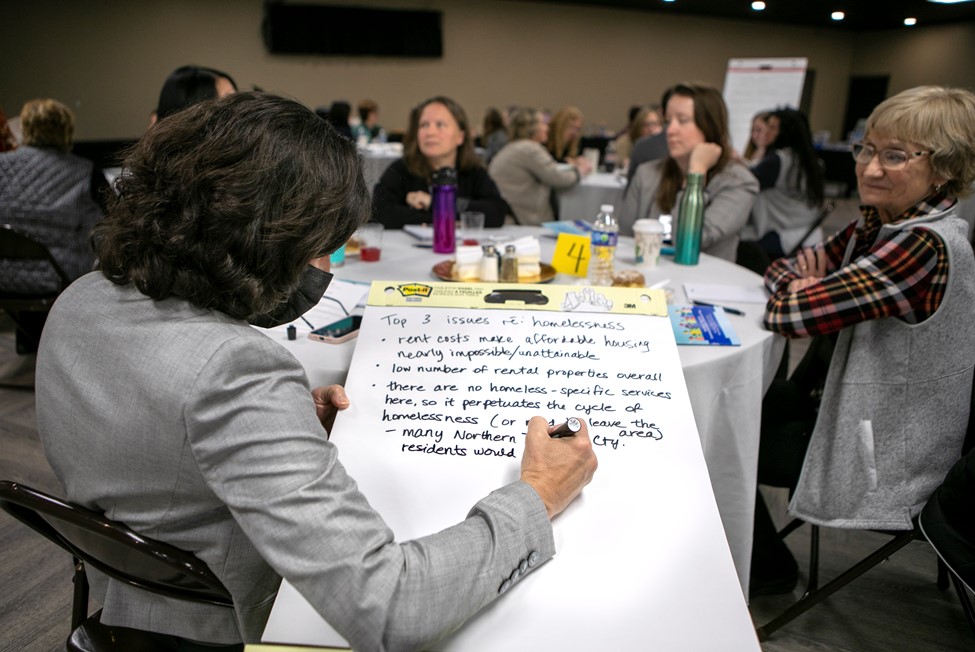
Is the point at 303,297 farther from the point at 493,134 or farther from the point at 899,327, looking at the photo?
the point at 493,134

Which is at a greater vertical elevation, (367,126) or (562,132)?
(367,126)

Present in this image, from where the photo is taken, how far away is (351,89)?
397 inches

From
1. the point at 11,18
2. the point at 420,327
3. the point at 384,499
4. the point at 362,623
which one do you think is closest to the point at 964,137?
the point at 420,327

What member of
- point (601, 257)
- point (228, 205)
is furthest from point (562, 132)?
point (228, 205)

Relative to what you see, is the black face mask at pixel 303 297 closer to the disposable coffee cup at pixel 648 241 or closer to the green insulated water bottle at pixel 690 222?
the disposable coffee cup at pixel 648 241

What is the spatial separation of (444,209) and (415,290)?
958 millimetres

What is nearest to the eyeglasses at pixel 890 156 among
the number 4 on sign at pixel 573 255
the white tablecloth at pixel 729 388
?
the white tablecloth at pixel 729 388

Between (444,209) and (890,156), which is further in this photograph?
(444,209)

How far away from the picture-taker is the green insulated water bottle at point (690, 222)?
2.08 metres

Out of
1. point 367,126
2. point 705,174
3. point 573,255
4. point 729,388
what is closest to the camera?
point 729,388

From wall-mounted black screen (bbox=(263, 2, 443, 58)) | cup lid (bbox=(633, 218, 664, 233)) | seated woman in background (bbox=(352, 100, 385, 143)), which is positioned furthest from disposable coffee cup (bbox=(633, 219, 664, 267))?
wall-mounted black screen (bbox=(263, 2, 443, 58))

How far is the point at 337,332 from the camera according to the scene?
1.42 m

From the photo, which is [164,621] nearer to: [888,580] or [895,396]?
[895,396]

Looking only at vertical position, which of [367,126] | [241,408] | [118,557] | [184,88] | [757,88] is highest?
[757,88]
